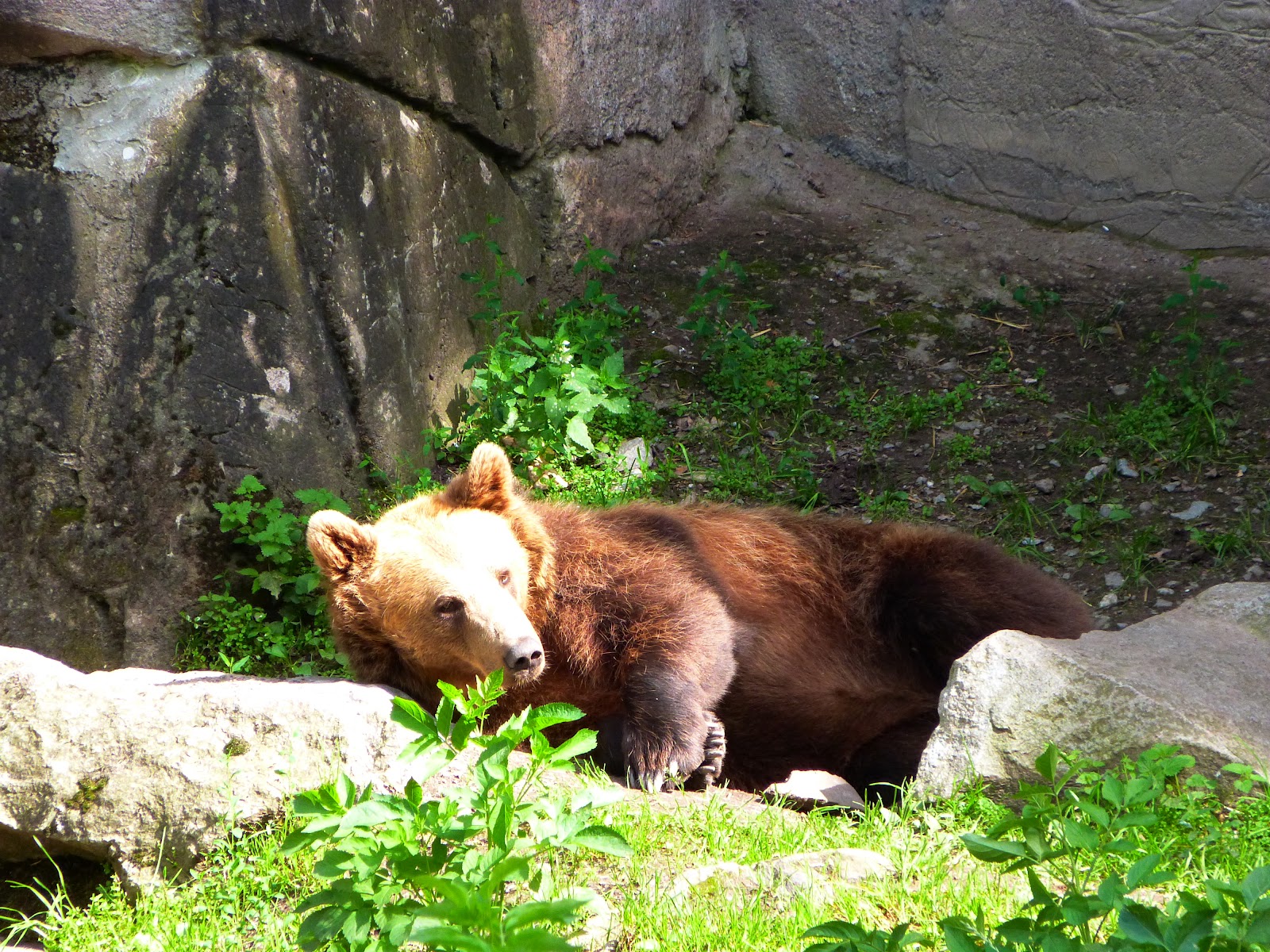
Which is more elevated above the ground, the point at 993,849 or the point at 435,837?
the point at 993,849

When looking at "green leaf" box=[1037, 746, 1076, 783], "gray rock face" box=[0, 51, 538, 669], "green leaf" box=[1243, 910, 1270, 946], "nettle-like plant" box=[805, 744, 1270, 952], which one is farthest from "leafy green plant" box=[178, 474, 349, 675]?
"green leaf" box=[1243, 910, 1270, 946]

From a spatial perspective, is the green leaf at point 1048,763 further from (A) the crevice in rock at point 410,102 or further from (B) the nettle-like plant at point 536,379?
(A) the crevice in rock at point 410,102

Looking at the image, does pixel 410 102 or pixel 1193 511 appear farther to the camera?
pixel 410 102

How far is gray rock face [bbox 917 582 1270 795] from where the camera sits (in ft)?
11.9

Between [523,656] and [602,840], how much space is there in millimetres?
1412

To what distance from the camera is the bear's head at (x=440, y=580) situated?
4176mm

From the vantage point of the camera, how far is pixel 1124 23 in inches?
303

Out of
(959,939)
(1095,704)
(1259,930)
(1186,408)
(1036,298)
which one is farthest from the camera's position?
(1036,298)

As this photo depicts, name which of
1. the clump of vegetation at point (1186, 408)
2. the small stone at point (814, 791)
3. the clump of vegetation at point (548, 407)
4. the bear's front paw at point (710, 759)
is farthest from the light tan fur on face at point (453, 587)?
the clump of vegetation at point (1186, 408)

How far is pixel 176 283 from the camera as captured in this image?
5359mm

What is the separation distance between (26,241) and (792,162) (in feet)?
17.7

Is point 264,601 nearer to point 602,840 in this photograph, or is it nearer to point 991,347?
point 602,840

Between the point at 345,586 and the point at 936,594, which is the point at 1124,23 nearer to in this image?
the point at 936,594

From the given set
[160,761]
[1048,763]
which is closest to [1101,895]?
[1048,763]
